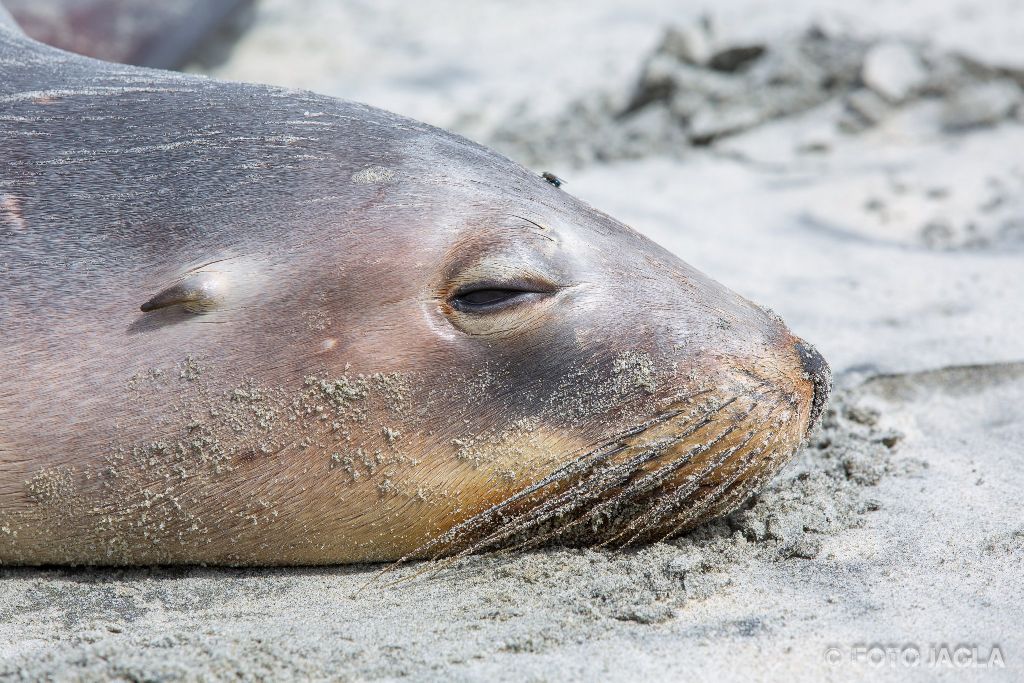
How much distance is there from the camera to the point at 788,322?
421 centimetres

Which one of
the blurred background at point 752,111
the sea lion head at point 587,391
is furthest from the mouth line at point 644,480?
the blurred background at point 752,111

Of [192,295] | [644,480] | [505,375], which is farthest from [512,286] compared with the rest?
[192,295]

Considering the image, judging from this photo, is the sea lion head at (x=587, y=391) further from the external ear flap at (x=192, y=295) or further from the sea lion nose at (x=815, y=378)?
the external ear flap at (x=192, y=295)

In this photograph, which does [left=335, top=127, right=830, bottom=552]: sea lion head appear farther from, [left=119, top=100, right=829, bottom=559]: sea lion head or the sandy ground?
the sandy ground

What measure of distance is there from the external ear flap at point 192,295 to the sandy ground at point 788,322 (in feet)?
2.17

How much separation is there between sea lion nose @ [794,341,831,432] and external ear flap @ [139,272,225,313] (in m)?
1.47

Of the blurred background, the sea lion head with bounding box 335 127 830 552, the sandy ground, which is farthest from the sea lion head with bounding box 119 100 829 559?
the blurred background

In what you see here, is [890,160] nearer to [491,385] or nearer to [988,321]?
[988,321]

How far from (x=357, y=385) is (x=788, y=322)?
210 centimetres

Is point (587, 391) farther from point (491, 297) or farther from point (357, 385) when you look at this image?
point (357, 385)

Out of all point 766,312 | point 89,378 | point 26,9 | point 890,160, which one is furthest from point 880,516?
point 26,9

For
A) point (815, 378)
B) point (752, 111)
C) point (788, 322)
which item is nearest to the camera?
point (815, 378)

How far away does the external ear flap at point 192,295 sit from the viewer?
8.87 feet

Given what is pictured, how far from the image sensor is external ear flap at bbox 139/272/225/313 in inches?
106
